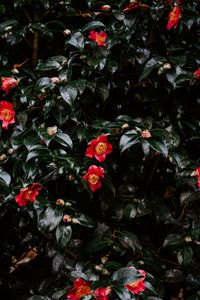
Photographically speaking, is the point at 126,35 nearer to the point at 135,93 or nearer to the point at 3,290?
the point at 135,93

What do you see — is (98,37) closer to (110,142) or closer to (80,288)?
(110,142)

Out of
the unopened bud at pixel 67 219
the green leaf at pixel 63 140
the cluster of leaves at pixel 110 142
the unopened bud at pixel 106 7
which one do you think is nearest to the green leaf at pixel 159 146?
the cluster of leaves at pixel 110 142

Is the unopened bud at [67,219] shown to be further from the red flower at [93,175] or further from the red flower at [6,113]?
the red flower at [6,113]

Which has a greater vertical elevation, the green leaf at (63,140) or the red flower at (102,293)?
the green leaf at (63,140)

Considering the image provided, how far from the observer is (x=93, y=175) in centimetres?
133

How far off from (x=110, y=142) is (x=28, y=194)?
320mm

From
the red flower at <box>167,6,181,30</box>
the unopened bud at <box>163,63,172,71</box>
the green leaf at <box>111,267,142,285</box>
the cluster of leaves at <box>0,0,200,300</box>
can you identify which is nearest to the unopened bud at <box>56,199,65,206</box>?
the cluster of leaves at <box>0,0,200,300</box>

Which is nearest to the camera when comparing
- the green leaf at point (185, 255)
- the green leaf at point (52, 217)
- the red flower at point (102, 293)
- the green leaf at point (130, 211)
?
the red flower at point (102, 293)

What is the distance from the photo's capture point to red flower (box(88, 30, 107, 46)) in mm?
1518

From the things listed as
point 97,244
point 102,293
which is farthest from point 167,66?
point 102,293

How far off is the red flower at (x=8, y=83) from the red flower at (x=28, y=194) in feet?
1.21

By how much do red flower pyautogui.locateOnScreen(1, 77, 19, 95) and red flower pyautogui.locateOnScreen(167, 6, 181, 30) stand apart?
1.95 feet

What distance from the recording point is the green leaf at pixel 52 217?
51.1 inches

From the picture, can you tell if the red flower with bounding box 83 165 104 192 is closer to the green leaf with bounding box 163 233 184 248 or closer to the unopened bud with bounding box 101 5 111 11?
the green leaf with bounding box 163 233 184 248
